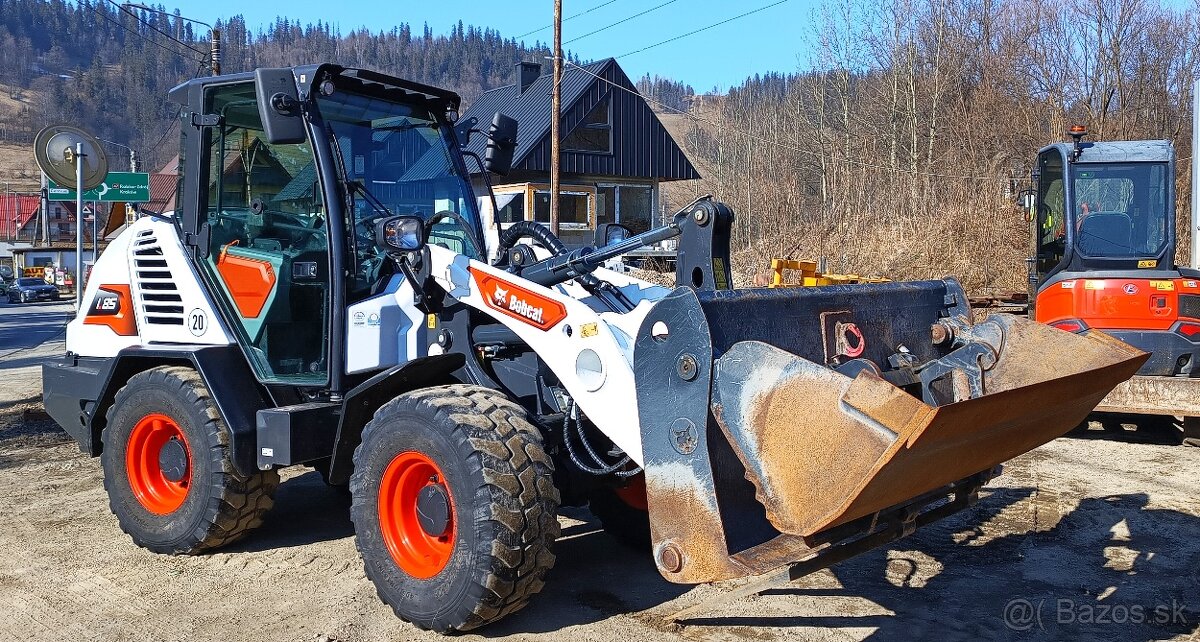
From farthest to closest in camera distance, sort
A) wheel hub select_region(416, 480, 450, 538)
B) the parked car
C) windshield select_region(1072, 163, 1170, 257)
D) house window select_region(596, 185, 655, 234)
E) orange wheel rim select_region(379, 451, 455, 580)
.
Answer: the parked car, house window select_region(596, 185, 655, 234), windshield select_region(1072, 163, 1170, 257), orange wheel rim select_region(379, 451, 455, 580), wheel hub select_region(416, 480, 450, 538)

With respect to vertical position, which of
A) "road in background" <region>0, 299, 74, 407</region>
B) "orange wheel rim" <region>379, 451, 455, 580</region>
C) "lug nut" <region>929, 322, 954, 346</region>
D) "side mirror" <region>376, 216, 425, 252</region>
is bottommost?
"road in background" <region>0, 299, 74, 407</region>

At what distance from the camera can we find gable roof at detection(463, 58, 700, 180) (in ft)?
106

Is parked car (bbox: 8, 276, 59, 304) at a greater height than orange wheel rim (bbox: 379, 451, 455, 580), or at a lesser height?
greater

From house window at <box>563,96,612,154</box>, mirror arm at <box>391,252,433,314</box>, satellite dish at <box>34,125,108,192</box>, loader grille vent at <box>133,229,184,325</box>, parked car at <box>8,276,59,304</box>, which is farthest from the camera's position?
parked car at <box>8,276,59,304</box>

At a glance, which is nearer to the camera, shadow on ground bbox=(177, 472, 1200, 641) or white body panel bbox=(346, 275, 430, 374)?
shadow on ground bbox=(177, 472, 1200, 641)

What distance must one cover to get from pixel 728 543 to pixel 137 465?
365 centimetres

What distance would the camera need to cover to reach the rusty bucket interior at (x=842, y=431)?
10.8ft

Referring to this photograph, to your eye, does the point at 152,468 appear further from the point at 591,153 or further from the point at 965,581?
the point at 591,153

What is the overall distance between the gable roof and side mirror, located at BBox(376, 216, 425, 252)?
86.4 feet

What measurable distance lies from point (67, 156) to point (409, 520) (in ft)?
31.0

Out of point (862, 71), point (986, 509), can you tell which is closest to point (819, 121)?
point (862, 71)

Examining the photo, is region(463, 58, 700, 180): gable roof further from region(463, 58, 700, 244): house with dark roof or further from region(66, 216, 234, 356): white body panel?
region(66, 216, 234, 356): white body panel

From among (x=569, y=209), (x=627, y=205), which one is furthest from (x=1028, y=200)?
(x=627, y=205)

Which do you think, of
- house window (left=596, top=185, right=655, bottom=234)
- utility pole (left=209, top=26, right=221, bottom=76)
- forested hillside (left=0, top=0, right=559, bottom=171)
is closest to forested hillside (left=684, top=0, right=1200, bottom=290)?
house window (left=596, top=185, right=655, bottom=234)
